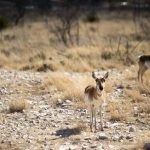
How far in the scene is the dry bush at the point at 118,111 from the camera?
9937 mm

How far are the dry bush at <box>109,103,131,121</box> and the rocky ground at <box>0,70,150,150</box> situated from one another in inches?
4.4

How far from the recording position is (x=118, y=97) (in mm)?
12242

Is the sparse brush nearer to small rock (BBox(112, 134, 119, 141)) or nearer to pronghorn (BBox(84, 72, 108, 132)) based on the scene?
pronghorn (BBox(84, 72, 108, 132))

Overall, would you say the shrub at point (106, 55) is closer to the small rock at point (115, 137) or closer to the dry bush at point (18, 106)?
the dry bush at point (18, 106)

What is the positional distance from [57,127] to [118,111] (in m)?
1.61

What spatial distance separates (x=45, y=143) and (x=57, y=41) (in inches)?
616

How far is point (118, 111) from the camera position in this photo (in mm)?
10531

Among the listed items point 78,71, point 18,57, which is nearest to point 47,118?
point 78,71

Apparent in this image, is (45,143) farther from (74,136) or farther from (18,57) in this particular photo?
(18,57)

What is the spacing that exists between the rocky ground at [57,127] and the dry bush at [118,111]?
0.37 feet

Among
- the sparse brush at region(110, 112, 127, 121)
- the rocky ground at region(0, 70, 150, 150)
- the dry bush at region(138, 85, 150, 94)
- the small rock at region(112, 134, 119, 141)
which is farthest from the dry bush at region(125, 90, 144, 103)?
the small rock at region(112, 134, 119, 141)

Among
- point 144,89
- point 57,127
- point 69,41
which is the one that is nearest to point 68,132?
point 57,127

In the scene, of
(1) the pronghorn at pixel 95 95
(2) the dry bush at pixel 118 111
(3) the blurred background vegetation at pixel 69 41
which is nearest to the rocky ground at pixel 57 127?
(2) the dry bush at pixel 118 111

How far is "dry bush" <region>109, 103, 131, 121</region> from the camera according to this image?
994 cm
